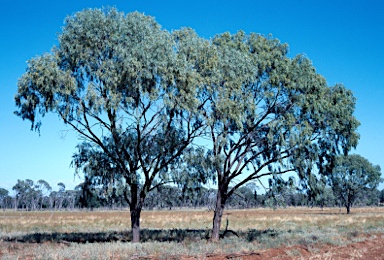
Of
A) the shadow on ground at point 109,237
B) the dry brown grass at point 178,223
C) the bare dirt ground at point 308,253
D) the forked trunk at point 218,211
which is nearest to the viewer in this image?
the bare dirt ground at point 308,253

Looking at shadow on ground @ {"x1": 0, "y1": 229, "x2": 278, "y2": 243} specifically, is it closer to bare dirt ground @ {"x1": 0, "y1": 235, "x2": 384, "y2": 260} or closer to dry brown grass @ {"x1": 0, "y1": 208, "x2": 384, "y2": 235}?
dry brown grass @ {"x1": 0, "y1": 208, "x2": 384, "y2": 235}

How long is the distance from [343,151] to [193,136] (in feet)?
27.7

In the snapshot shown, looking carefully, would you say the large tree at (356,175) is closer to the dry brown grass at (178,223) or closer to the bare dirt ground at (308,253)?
the dry brown grass at (178,223)

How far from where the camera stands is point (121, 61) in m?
17.2

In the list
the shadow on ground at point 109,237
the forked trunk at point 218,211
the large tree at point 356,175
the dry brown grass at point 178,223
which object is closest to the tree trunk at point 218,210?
the forked trunk at point 218,211

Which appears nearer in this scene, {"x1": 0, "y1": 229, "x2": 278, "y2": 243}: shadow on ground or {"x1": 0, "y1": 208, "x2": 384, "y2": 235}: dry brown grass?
{"x1": 0, "y1": 229, "x2": 278, "y2": 243}: shadow on ground

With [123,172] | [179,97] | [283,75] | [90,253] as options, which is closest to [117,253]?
[90,253]

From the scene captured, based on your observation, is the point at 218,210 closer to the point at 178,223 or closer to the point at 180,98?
the point at 180,98

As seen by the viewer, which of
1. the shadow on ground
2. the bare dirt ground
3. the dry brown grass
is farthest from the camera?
the dry brown grass

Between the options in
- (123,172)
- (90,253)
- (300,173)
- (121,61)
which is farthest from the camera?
(300,173)

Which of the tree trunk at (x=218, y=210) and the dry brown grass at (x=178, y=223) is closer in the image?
the tree trunk at (x=218, y=210)

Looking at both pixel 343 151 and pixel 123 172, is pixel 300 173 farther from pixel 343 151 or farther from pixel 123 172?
pixel 123 172

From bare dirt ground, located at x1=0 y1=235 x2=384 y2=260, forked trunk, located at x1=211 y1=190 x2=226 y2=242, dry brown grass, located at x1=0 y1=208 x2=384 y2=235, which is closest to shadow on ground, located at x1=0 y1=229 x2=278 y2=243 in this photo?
forked trunk, located at x1=211 y1=190 x2=226 y2=242

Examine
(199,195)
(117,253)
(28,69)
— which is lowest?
(117,253)
